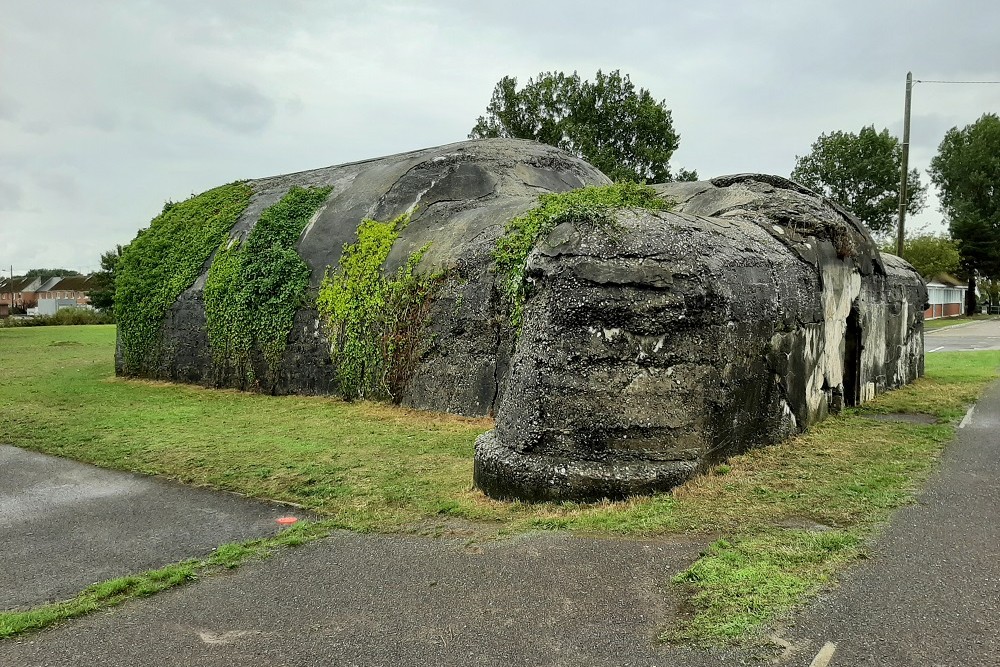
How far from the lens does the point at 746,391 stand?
6.25 m

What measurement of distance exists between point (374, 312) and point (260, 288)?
8.91 feet

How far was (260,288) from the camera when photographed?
12.0 metres

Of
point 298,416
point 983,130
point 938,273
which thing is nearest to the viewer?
point 298,416

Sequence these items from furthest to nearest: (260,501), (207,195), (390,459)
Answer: (207,195)
(390,459)
(260,501)

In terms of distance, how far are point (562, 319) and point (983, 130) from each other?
59.4 meters

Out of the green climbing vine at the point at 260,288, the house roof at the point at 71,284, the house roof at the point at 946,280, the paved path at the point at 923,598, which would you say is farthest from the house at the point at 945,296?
the house roof at the point at 71,284

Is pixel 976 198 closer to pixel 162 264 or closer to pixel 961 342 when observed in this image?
pixel 961 342

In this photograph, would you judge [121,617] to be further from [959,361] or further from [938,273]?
[938,273]

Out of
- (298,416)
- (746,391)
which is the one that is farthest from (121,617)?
(298,416)

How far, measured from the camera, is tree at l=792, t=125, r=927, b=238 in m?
50.2

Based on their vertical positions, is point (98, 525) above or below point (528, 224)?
below

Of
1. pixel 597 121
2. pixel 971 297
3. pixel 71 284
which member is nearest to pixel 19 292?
pixel 71 284

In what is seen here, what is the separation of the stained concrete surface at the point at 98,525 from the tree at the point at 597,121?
34.3 metres

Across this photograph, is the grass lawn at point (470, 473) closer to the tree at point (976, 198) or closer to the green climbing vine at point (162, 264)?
the green climbing vine at point (162, 264)
